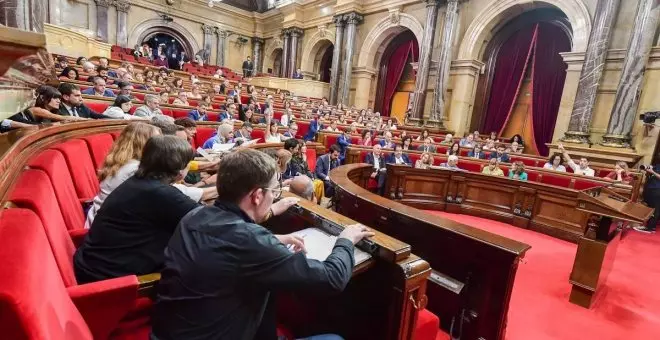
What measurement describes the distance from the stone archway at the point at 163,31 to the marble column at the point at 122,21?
0.46m

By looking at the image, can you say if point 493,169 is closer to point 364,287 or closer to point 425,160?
point 425,160

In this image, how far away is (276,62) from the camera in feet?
58.7

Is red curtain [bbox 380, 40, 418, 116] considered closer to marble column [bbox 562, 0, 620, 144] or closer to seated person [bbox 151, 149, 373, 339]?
marble column [bbox 562, 0, 620, 144]

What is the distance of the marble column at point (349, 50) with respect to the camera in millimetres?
12039

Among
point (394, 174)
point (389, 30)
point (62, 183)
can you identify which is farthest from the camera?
point (389, 30)

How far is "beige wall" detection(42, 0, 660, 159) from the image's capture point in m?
6.81

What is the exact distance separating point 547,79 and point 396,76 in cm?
483

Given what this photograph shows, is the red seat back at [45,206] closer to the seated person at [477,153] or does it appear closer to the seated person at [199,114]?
the seated person at [199,114]

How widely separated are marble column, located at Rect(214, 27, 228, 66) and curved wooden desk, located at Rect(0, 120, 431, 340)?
1667 cm

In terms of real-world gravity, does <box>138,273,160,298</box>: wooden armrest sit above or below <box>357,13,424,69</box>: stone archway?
below

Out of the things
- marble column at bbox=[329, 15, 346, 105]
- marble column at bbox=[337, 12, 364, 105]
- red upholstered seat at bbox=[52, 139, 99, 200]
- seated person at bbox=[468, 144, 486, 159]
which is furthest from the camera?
marble column at bbox=[329, 15, 346, 105]

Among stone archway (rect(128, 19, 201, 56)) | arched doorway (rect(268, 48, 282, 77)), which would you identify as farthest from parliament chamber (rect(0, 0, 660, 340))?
arched doorway (rect(268, 48, 282, 77))

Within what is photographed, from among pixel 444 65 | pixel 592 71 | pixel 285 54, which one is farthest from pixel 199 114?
pixel 285 54

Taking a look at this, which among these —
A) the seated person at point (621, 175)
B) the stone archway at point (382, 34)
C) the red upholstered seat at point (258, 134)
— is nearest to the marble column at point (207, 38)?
the stone archway at point (382, 34)
